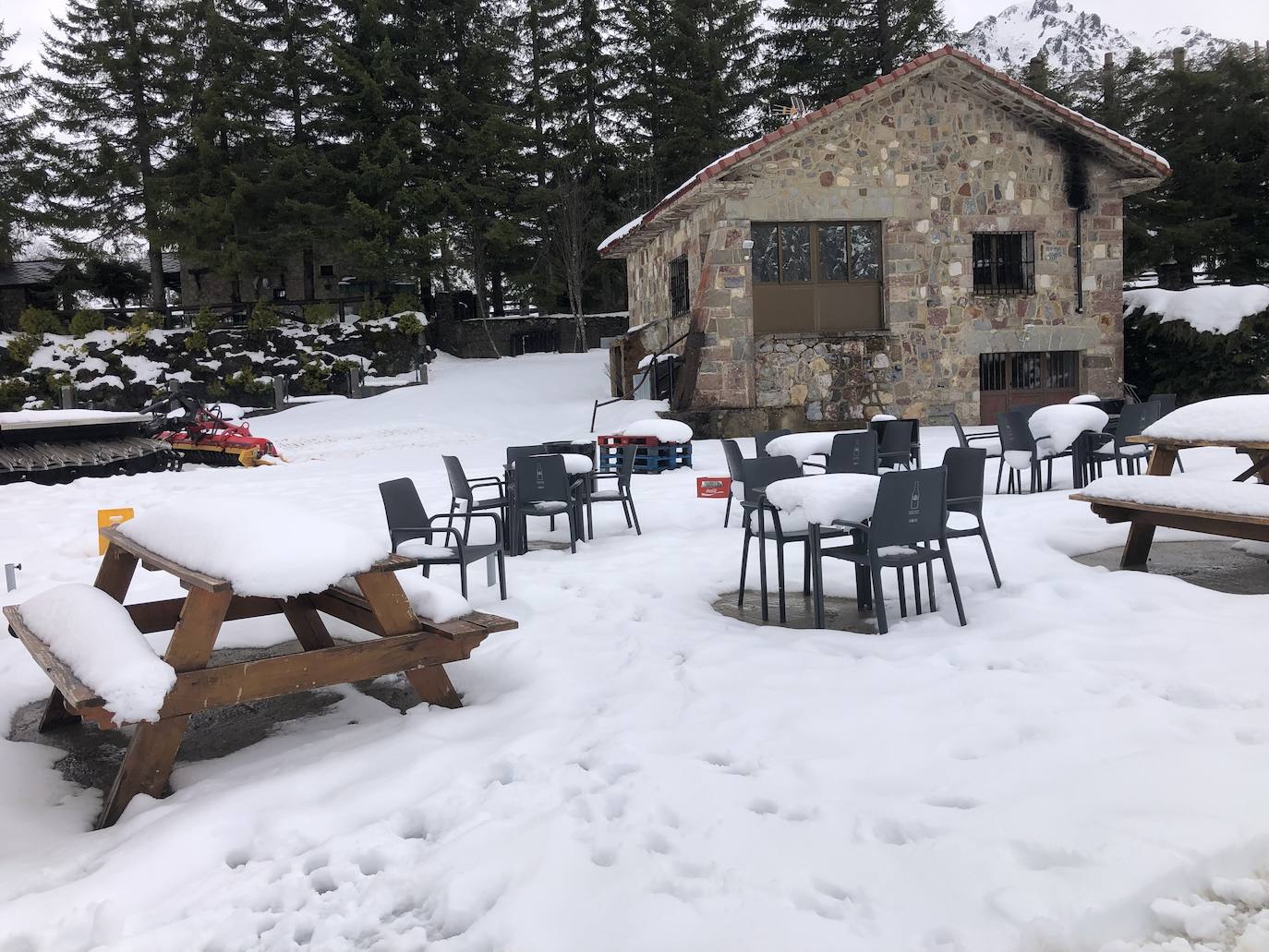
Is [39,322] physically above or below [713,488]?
above

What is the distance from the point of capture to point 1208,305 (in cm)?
1712

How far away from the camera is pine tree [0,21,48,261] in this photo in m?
27.2

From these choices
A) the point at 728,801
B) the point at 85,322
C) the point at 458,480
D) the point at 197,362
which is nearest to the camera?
the point at 728,801

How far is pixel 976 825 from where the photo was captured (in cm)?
272

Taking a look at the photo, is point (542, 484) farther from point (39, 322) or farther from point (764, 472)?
point (39, 322)

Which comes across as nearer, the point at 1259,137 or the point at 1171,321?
the point at 1171,321

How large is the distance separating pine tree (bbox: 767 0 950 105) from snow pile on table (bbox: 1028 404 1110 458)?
2082 cm

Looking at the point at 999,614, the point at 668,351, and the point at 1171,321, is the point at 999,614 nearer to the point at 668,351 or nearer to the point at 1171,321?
the point at 668,351

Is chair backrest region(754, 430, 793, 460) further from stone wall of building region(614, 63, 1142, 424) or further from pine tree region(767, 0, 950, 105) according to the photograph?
pine tree region(767, 0, 950, 105)

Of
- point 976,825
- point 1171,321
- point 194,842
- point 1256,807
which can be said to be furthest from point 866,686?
point 1171,321

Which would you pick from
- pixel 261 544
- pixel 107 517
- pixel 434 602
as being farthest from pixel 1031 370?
pixel 261 544

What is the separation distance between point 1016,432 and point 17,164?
3038 cm

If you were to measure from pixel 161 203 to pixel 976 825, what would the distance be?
29681mm

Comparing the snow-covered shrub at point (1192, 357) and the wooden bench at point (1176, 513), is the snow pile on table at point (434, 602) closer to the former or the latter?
the wooden bench at point (1176, 513)
